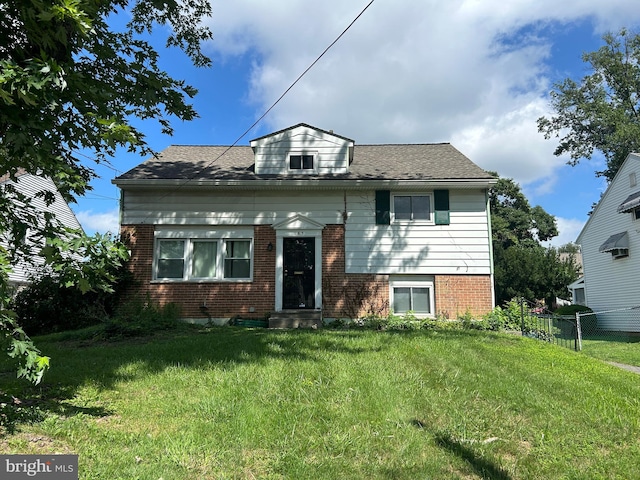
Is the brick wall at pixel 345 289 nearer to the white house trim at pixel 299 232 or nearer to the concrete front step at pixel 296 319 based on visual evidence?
the white house trim at pixel 299 232

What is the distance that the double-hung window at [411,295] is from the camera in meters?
12.5

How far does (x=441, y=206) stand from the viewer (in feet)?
41.3

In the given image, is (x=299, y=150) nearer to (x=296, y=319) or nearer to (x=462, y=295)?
(x=296, y=319)

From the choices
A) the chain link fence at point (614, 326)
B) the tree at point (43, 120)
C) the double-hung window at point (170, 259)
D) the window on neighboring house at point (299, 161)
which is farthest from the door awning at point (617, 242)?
the tree at point (43, 120)

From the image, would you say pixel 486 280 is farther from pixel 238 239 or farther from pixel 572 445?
pixel 572 445

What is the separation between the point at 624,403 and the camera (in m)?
4.89

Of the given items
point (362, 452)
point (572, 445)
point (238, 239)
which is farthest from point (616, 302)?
point (362, 452)

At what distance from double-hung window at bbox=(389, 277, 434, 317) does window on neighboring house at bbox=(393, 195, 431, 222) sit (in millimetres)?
1777

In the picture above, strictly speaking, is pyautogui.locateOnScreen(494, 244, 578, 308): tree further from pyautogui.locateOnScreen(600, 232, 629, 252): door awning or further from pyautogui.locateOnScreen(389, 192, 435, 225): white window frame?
pyautogui.locateOnScreen(389, 192, 435, 225): white window frame

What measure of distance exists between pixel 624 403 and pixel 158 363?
18.6ft

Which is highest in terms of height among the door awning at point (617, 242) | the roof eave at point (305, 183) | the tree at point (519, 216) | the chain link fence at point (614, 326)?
the tree at point (519, 216)

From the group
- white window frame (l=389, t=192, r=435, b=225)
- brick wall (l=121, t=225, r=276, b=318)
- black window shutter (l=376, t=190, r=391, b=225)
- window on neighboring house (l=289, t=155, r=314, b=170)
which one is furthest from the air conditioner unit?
brick wall (l=121, t=225, r=276, b=318)

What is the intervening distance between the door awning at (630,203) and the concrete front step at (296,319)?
43.0 feet

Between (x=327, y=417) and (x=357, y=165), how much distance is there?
1077cm
